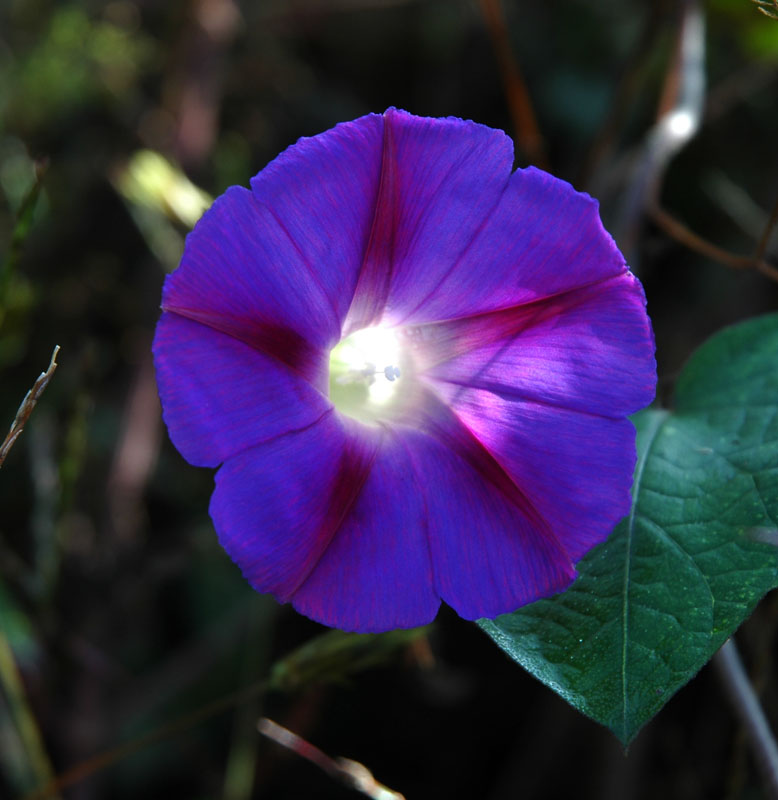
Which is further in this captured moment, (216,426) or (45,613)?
(45,613)

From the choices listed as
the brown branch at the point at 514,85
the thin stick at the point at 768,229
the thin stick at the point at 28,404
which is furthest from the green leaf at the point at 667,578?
the brown branch at the point at 514,85

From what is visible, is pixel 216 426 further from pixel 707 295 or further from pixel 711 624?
pixel 707 295

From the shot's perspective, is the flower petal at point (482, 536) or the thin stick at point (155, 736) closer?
the flower petal at point (482, 536)

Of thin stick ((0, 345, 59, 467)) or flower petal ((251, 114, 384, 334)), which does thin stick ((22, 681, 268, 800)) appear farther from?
flower petal ((251, 114, 384, 334))

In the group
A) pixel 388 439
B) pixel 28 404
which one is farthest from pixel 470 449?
pixel 28 404

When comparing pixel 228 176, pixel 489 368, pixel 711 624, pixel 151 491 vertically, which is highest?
pixel 228 176

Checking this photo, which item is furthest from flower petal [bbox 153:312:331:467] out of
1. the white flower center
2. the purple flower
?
the white flower center

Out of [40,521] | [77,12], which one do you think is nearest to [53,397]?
[40,521]

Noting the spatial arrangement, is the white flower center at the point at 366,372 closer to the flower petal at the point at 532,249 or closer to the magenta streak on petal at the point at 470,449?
the magenta streak on petal at the point at 470,449
